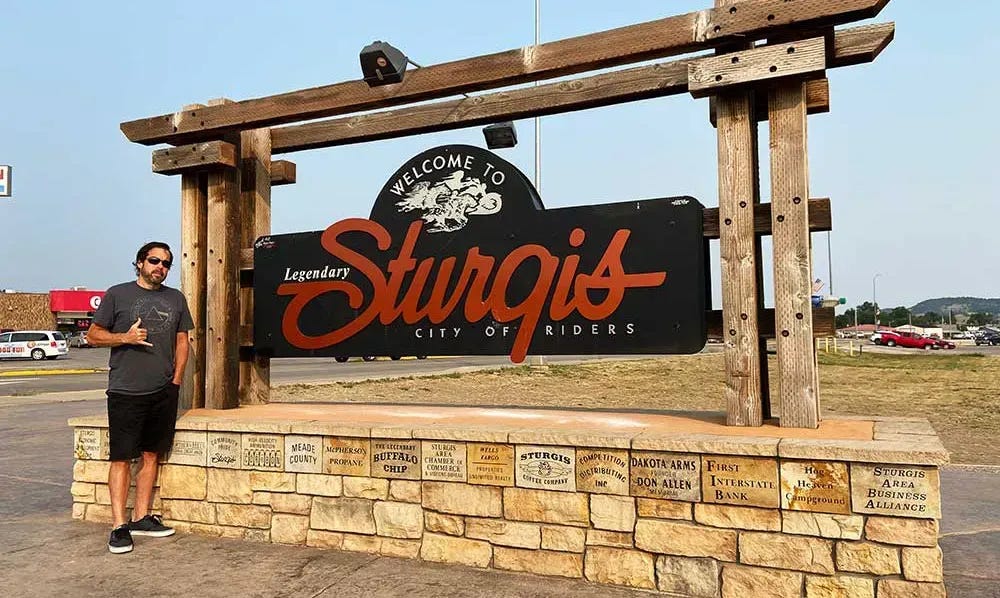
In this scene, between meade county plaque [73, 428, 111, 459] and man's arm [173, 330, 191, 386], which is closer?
man's arm [173, 330, 191, 386]

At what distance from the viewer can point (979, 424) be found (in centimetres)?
1091

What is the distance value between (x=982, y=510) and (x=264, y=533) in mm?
5282

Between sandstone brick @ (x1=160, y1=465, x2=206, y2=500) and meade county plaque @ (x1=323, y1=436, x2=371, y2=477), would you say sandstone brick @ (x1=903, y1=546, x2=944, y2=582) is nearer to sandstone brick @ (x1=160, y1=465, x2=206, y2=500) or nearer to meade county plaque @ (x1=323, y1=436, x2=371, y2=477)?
meade county plaque @ (x1=323, y1=436, x2=371, y2=477)

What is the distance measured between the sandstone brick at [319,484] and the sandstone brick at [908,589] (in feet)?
9.95

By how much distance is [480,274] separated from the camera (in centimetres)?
521

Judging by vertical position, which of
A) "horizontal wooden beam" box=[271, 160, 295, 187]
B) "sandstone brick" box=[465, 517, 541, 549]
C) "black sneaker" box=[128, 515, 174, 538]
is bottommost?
"black sneaker" box=[128, 515, 174, 538]

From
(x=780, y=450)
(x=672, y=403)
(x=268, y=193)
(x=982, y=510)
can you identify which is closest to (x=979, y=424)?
(x=672, y=403)

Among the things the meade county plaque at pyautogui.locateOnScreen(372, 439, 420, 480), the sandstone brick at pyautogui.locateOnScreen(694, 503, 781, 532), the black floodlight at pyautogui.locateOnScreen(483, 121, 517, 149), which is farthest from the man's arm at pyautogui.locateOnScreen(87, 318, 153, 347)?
the sandstone brick at pyautogui.locateOnScreen(694, 503, 781, 532)

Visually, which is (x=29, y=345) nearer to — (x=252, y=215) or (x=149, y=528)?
(x=252, y=215)

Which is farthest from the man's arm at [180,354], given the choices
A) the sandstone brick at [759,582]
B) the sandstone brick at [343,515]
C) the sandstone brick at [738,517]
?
the sandstone brick at [759,582]

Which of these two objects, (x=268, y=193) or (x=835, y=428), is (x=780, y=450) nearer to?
(x=835, y=428)

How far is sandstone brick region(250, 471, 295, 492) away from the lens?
4.75 metres

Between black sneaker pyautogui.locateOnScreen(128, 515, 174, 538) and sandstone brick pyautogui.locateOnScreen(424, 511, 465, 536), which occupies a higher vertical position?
sandstone brick pyautogui.locateOnScreen(424, 511, 465, 536)

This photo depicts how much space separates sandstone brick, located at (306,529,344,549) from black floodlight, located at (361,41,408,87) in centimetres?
315
